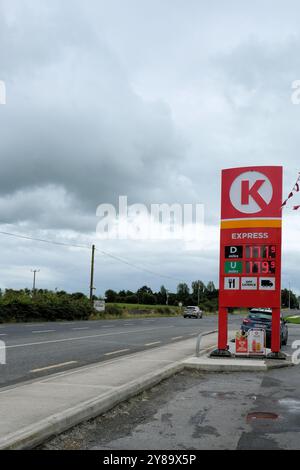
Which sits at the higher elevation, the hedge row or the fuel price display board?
the fuel price display board

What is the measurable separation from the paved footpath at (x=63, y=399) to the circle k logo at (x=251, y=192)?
16.9 feet

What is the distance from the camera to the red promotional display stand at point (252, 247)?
1460 cm

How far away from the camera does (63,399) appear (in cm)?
749

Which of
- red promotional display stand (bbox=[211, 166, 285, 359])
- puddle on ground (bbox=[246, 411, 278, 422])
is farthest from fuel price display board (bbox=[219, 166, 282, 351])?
puddle on ground (bbox=[246, 411, 278, 422])

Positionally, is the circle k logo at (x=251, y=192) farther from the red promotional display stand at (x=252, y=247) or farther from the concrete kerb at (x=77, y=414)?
the concrete kerb at (x=77, y=414)

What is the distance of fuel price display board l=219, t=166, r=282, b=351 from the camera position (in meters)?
14.6

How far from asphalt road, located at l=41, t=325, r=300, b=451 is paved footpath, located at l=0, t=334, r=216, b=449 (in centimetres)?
14

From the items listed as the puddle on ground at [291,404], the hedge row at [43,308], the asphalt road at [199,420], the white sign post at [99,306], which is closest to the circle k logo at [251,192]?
the asphalt road at [199,420]

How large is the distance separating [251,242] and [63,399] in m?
8.58

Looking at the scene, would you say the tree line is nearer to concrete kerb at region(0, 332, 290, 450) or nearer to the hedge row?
the hedge row
